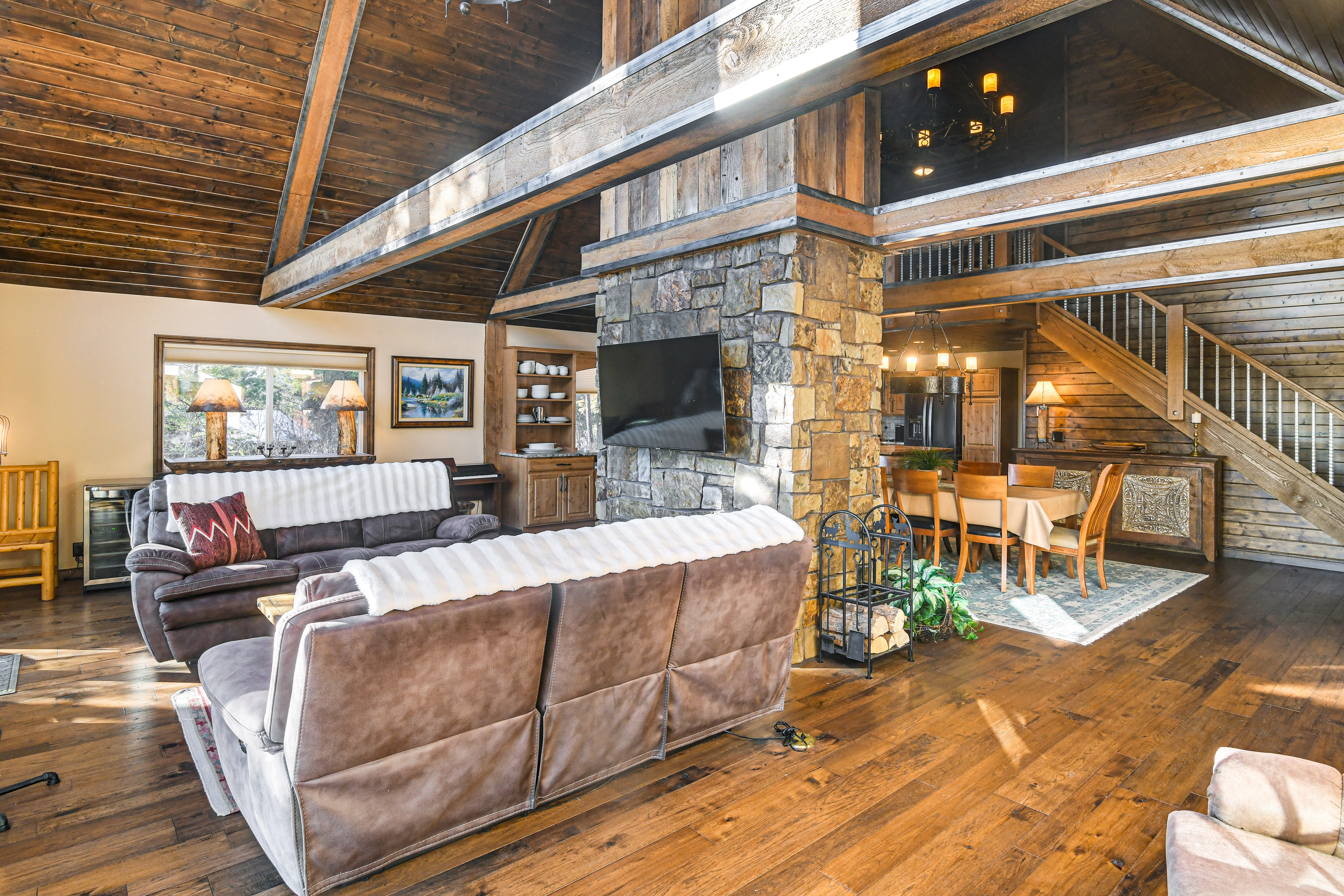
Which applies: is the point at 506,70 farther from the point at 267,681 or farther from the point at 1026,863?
the point at 1026,863

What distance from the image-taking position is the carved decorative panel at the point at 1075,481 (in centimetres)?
756

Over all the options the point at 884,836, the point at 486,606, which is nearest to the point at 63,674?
the point at 486,606

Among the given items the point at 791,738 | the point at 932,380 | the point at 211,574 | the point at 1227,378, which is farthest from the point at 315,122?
the point at 1227,378

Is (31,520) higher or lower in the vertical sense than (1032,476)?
lower

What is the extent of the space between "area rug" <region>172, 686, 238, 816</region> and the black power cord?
1.99 m

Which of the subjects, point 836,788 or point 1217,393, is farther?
point 1217,393

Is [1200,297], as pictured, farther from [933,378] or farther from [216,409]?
[216,409]

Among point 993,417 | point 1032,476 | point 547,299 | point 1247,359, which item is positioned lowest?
point 1032,476

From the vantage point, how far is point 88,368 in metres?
6.10

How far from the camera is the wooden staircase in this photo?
648 cm

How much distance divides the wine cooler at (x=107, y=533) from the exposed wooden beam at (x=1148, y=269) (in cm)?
682

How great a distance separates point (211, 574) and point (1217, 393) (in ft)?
29.4

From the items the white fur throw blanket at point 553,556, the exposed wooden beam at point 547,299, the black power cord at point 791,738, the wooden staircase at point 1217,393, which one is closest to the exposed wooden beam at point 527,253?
the exposed wooden beam at point 547,299

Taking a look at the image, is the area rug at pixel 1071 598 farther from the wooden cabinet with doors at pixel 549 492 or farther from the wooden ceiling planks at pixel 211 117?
the wooden ceiling planks at pixel 211 117
